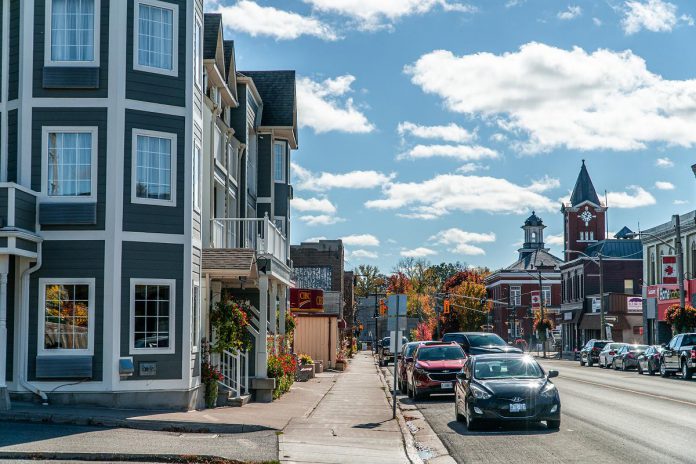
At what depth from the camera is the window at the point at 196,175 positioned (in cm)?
2208

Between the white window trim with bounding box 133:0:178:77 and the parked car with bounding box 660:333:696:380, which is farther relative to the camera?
the parked car with bounding box 660:333:696:380

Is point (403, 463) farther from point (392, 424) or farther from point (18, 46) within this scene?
point (18, 46)

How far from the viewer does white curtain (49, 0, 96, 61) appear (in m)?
20.9

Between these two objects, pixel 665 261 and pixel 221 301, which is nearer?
pixel 221 301

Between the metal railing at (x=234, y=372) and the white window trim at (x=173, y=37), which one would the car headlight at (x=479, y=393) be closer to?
the metal railing at (x=234, y=372)

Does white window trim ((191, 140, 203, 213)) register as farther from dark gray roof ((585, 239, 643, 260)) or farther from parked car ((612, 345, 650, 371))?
dark gray roof ((585, 239, 643, 260))

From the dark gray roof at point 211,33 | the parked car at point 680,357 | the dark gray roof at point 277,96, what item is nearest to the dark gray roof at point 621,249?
the parked car at point 680,357

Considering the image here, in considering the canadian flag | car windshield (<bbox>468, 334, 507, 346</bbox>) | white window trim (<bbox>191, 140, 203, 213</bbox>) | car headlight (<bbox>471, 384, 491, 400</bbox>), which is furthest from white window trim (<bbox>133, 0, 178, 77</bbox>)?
the canadian flag

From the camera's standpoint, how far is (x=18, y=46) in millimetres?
20922

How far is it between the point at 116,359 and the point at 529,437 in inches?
338

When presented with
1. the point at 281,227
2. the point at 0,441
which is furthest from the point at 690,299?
the point at 0,441

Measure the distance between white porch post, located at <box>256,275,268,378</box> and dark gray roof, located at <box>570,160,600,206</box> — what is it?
8589cm

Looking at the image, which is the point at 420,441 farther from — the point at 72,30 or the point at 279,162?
the point at 279,162

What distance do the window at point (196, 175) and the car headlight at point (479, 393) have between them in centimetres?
775
